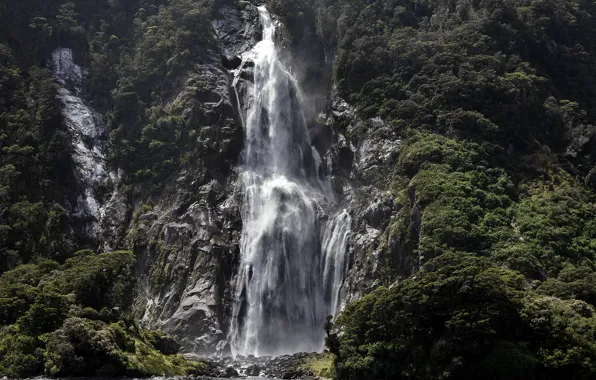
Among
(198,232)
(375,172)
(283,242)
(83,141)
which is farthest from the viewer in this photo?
(83,141)

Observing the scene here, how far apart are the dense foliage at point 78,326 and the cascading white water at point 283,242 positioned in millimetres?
11012

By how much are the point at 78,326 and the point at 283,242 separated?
28047mm

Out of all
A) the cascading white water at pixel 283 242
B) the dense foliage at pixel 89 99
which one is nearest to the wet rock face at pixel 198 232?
the dense foliage at pixel 89 99

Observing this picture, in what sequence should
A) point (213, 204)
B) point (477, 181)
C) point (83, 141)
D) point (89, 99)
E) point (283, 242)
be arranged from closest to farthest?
1. point (477, 181)
2. point (283, 242)
3. point (213, 204)
4. point (83, 141)
5. point (89, 99)

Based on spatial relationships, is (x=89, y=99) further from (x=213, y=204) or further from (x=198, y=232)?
(x=198, y=232)

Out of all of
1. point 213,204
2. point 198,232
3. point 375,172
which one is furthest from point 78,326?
point 375,172

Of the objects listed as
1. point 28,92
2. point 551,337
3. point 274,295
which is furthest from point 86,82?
point 551,337

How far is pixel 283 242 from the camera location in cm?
7125

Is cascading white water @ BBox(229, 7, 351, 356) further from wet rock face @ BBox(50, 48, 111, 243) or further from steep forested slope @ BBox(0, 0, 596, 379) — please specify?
wet rock face @ BBox(50, 48, 111, 243)

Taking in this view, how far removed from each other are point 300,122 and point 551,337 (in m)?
48.5

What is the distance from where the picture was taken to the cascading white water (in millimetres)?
66812

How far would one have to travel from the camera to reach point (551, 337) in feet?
138

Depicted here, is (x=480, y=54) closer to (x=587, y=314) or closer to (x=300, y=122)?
(x=300, y=122)

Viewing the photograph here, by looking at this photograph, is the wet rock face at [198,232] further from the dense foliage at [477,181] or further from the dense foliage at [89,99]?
the dense foliage at [477,181]
